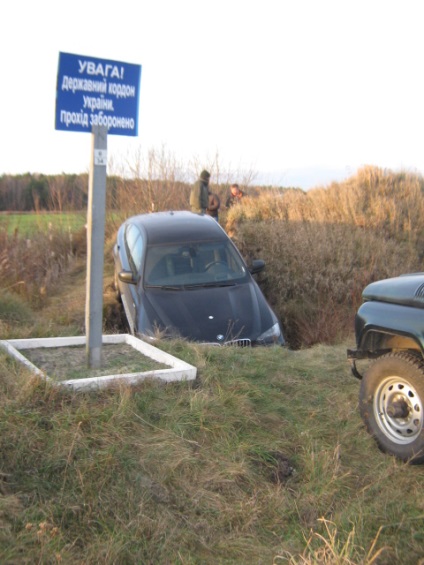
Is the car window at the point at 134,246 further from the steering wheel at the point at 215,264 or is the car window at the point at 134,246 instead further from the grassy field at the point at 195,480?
the grassy field at the point at 195,480

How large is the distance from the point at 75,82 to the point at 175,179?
12987 mm

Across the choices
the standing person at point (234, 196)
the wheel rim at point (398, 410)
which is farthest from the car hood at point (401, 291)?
the standing person at point (234, 196)

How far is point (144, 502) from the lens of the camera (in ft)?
11.7

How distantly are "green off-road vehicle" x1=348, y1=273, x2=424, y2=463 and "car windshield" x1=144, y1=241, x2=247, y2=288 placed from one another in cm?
393

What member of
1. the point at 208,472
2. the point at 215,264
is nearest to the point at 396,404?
the point at 208,472

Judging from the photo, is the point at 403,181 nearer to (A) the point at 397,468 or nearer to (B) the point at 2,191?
(B) the point at 2,191

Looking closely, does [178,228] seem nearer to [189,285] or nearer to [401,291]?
[189,285]

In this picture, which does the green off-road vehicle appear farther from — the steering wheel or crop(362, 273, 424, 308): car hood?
the steering wheel

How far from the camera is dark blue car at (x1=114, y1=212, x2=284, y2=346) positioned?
301 inches

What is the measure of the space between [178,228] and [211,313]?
2.09 m

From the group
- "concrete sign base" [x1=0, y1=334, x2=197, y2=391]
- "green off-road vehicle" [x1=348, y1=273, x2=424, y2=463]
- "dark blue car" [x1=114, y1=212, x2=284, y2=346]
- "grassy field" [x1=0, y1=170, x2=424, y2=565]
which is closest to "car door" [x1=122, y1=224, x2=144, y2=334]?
"dark blue car" [x1=114, y1=212, x2=284, y2=346]

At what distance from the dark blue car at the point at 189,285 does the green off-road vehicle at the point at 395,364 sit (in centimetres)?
245

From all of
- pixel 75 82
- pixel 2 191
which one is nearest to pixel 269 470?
pixel 75 82

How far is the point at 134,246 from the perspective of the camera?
9.62 meters
